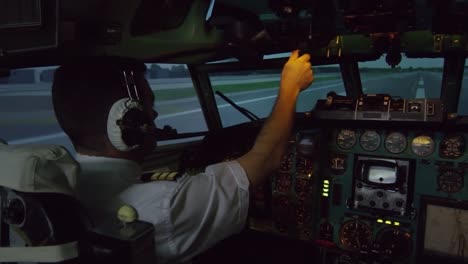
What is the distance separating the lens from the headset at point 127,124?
1256mm

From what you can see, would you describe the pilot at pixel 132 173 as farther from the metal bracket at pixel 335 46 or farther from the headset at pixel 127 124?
the metal bracket at pixel 335 46

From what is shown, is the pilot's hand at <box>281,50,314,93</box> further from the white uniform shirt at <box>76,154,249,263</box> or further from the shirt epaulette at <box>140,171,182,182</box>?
the shirt epaulette at <box>140,171,182,182</box>

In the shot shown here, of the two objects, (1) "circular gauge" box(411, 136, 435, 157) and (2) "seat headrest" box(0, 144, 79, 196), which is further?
(1) "circular gauge" box(411, 136, 435, 157)

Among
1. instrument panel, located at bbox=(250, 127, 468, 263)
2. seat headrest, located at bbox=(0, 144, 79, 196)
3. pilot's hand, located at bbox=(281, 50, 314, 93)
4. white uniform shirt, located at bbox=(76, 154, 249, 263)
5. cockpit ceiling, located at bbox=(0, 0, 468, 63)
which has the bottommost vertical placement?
instrument panel, located at bbox=(250, 127, 468, 263)

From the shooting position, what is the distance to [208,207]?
1.29 metres

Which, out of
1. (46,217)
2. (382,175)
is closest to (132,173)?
(46,217)

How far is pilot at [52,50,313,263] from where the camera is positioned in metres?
1.25

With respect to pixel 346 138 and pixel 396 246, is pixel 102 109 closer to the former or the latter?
pixel 346 138

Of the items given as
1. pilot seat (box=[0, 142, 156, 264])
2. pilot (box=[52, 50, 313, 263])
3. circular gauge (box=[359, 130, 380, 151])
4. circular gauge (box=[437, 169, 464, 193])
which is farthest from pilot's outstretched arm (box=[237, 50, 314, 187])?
circular gauge (box=[437, 169, 464, 193])

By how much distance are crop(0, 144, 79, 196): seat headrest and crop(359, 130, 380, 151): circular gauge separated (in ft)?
8.56

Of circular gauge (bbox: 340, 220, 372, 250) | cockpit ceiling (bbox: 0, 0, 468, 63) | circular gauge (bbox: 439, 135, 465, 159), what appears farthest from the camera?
circular gauge (bbox: 340, 220, 372, 250)

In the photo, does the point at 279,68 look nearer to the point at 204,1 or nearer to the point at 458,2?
the point at 204,1

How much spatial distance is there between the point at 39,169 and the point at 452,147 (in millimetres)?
2818

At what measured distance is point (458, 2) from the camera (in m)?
1.86
